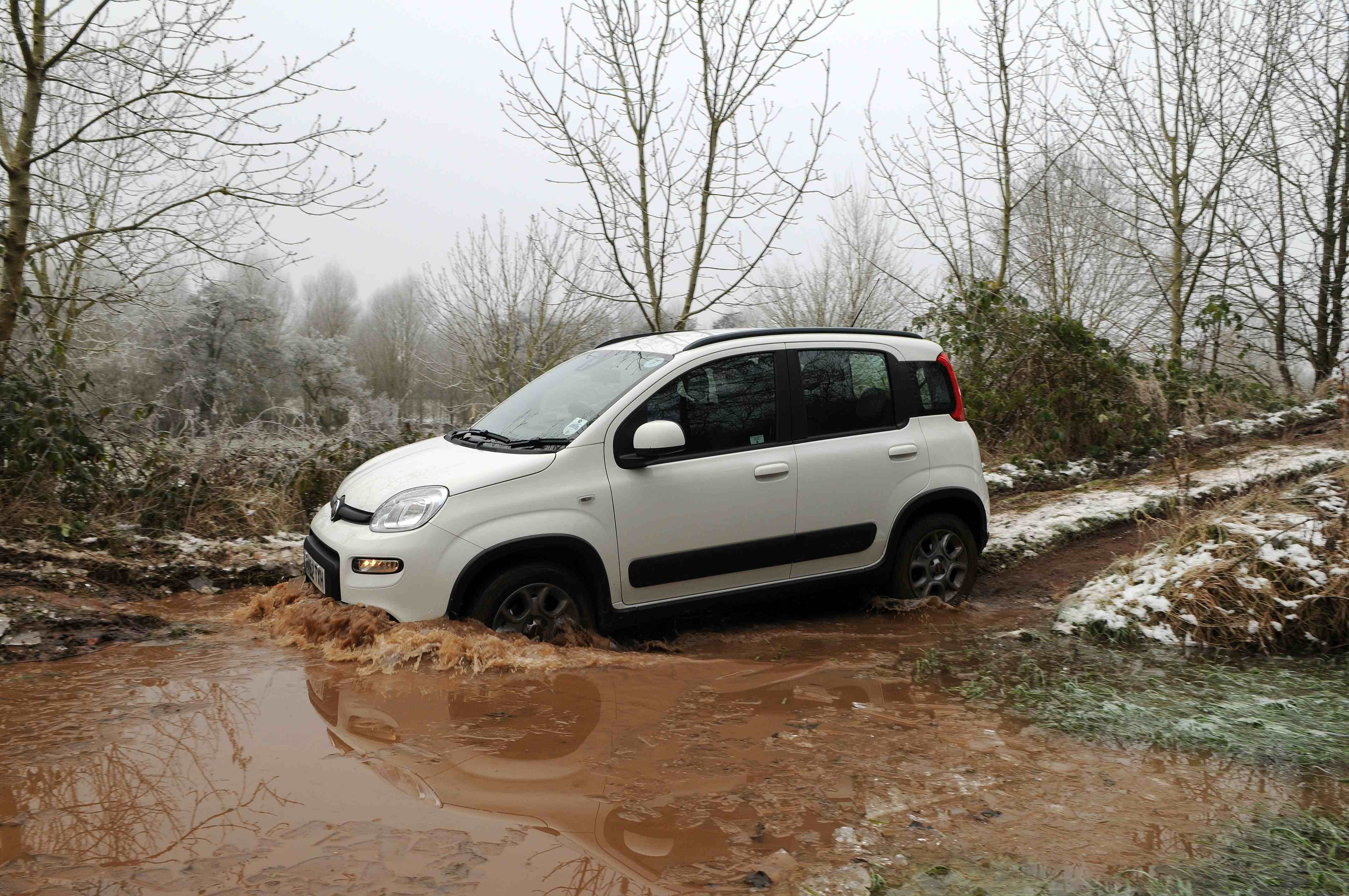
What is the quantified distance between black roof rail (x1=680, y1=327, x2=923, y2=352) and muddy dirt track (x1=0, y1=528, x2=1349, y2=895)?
1.87 meters

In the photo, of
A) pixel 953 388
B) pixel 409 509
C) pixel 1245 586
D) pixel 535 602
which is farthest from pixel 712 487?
pixel 1245 586

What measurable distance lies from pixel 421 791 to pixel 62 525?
5117 millimetres

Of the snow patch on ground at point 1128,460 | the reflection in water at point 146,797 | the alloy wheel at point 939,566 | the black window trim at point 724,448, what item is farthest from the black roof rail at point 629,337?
the snow patch on ground at point 1128,460

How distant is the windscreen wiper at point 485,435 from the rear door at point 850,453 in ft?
5.65

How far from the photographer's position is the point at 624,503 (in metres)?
5.30

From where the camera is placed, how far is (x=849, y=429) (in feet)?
20.1

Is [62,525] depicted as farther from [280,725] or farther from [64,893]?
[64,893]

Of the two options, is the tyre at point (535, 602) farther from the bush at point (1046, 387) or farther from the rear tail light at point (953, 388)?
the bush at point (1046, 387)

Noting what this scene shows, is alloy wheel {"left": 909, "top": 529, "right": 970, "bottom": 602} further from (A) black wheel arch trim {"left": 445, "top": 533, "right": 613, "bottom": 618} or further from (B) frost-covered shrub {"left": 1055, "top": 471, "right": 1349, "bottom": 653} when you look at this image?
(A) black wheel arch trim {"left": 445, "top": 533, "right": 613, "bottom": 618}

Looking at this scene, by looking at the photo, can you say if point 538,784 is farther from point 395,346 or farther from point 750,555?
point 395,346

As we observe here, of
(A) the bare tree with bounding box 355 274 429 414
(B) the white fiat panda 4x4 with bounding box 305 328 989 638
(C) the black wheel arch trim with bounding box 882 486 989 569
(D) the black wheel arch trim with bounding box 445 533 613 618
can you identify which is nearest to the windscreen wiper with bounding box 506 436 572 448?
(B) the white fiat panda 4x4 with bounding box 305 328 989 638

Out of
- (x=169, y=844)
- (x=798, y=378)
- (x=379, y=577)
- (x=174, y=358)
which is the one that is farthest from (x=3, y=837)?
(x=174, y=358)

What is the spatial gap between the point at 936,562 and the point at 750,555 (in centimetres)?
157

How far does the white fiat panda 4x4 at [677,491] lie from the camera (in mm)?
4980
